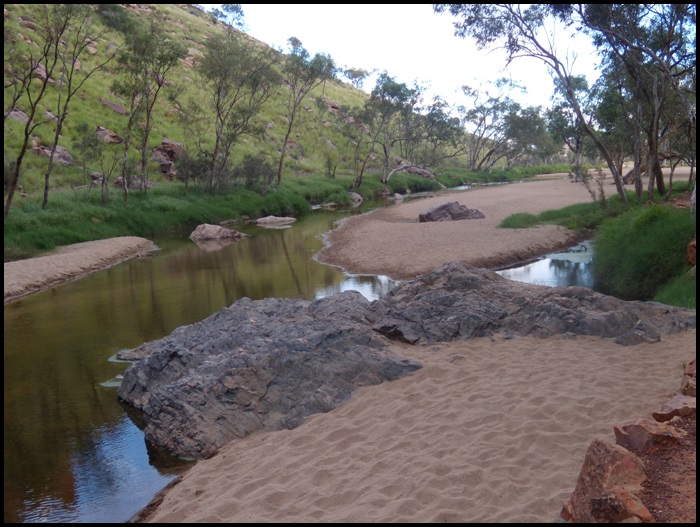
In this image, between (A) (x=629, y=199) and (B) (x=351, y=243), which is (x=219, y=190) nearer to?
(B) (x=351, y=243)

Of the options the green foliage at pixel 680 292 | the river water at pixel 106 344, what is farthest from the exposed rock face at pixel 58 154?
the green foliage at pixel 680 292

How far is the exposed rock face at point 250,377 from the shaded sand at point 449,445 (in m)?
0.36

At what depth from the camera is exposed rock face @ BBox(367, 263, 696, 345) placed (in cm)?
912

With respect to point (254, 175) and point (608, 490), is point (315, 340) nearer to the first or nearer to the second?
point (608, 490)

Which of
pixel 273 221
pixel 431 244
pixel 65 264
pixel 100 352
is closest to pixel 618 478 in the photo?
pixel 100 352

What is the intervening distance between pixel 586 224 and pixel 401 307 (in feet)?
53.0

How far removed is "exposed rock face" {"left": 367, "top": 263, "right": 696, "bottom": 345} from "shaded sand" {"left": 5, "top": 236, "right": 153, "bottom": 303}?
497 inches

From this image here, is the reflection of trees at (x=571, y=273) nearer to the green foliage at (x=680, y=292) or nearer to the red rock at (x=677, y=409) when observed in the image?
the green foliage at (x=680, y=292)

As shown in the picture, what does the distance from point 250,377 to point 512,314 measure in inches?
182

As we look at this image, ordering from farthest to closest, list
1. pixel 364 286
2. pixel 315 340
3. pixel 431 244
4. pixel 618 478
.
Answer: pixel 431 244
pixel 364 286
pixel 315 340
pixel 618 478

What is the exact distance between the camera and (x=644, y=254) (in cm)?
1364

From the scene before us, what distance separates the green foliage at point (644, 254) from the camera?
1294 cm

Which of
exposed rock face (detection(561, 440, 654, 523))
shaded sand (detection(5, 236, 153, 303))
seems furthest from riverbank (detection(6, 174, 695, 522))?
shaded sand (detection(5, 236, 153, 303))

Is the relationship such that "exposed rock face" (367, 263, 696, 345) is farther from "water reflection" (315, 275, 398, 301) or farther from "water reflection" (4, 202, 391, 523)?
"water reflection" (4, 202, 391, 523)
